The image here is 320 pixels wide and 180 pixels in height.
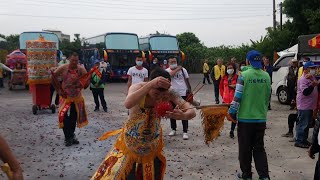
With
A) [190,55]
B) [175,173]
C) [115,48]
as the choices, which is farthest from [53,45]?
[190,55]

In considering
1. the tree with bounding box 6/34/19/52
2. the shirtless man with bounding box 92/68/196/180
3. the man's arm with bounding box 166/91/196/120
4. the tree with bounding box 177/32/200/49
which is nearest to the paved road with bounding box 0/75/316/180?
the shirtless man with bounding box 92/68/196/180

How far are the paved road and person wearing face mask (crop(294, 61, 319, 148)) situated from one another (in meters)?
0.30

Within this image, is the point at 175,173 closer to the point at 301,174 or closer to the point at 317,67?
the point at 301,174

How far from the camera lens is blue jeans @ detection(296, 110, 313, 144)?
24.2ft

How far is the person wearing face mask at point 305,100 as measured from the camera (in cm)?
715

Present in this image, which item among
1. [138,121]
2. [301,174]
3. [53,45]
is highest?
[53,45]

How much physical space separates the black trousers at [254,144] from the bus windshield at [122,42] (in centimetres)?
1996

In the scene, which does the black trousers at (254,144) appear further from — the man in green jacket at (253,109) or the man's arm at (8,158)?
the man's arm at (8,158)

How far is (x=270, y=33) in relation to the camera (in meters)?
26.1

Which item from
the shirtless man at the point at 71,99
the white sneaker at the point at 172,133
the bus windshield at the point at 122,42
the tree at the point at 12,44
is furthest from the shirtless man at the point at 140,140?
the tree at the point at 12,44

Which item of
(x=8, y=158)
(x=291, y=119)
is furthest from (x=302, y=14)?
(x=8, y=158)

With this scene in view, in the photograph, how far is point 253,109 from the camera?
5121mm

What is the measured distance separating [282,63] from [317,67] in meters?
7.17

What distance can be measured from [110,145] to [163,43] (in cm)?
1910
